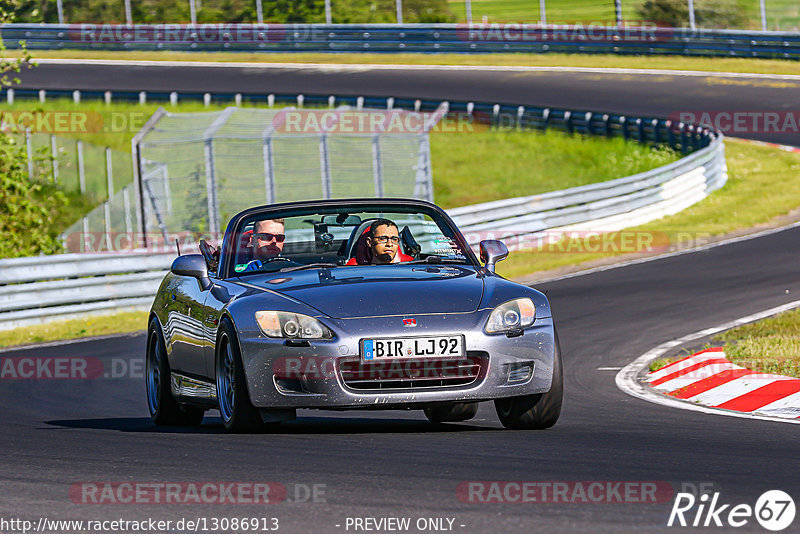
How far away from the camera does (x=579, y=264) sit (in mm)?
21469

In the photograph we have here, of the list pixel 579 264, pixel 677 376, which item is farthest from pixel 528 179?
pixel 677 376

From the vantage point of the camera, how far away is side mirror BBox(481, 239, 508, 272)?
8.79 meters

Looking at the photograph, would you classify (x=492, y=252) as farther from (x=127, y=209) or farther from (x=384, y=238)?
(x=127, y=209)

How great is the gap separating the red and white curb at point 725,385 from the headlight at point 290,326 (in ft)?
10.4

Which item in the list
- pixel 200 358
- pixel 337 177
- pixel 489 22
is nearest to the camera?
pixel 200 358

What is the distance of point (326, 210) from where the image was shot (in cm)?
898

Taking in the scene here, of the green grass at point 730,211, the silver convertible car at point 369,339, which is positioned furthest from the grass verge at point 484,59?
the silver convertible car at point 369,339

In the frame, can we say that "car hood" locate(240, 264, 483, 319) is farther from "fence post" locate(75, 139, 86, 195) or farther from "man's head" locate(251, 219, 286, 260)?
"fence post" locate(75, 139, 86, 195)

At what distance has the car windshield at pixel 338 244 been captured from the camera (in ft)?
28.8

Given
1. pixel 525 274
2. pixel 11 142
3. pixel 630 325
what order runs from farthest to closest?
pixel 11 142 → pixel 525 274 → pixel 630 325

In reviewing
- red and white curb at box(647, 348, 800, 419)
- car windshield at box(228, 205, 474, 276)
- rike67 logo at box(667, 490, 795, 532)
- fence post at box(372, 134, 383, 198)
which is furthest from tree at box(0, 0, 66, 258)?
rike67 logo at box(667, 490, 795, 532)

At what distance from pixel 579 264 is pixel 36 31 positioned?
39.3m

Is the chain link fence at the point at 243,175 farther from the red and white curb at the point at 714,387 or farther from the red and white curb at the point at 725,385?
the red and white curb at the point at 725,385

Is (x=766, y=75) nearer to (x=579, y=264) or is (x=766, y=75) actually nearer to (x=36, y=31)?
(x=579, y=264)
